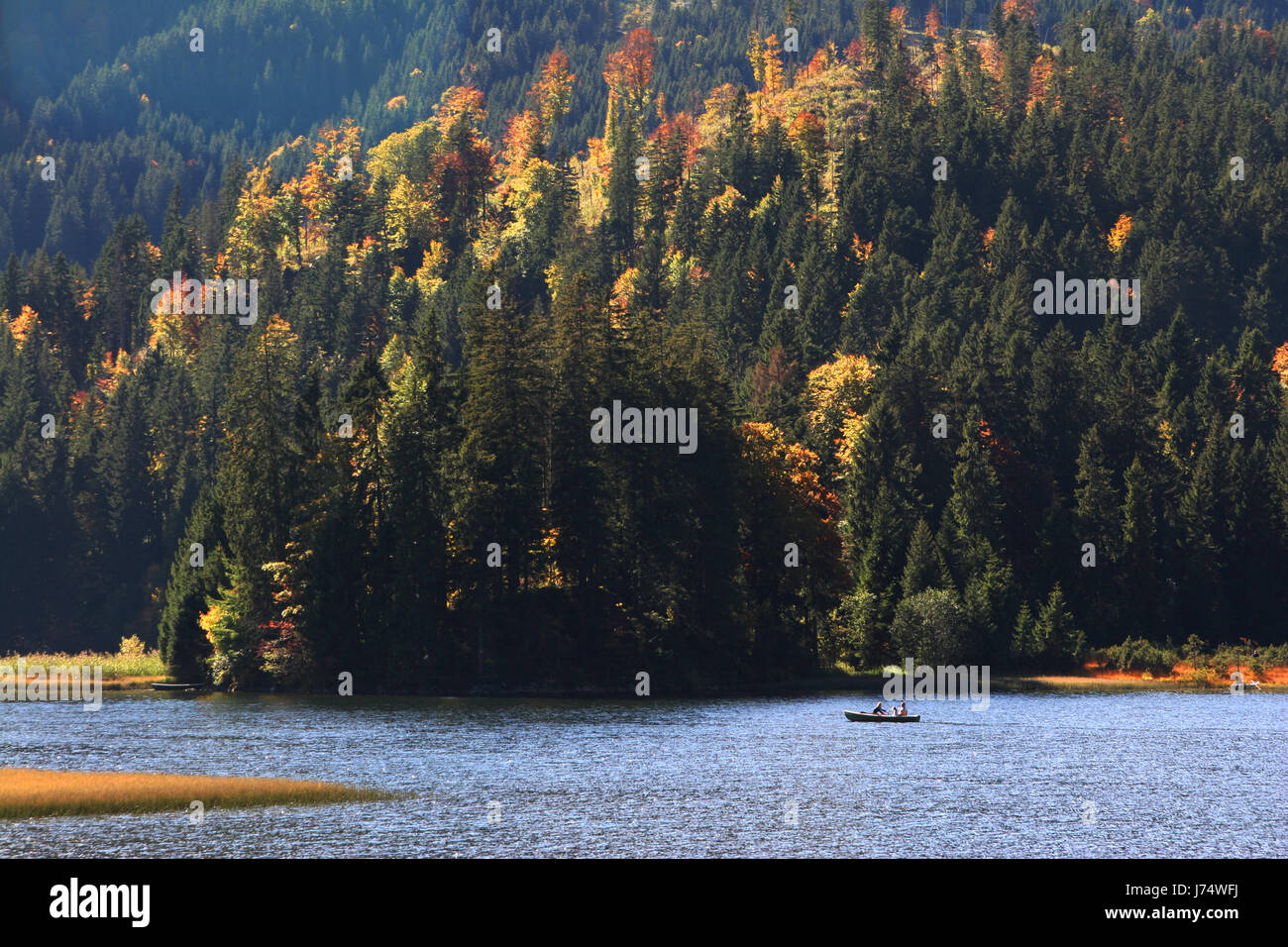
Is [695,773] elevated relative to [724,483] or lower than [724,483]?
lower

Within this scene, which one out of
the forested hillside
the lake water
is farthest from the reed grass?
the lake water

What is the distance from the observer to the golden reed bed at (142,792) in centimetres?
5041

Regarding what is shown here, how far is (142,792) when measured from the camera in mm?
52688

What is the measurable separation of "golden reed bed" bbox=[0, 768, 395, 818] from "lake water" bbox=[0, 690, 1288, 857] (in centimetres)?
133

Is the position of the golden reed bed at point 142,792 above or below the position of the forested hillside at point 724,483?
below

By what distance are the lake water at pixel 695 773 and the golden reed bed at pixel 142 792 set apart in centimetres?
133

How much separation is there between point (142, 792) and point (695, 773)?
20.8 m

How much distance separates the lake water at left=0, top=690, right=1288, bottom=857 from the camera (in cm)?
4688

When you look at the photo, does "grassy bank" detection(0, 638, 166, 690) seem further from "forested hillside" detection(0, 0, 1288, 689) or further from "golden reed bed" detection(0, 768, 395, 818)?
"golden reed bed" detection(0, 768, 395, 818)

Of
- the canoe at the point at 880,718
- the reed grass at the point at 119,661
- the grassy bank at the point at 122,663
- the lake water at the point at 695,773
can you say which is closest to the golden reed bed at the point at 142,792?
the lake water at the point at 695,773

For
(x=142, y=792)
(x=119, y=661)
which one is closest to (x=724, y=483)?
(x=119, y=661)

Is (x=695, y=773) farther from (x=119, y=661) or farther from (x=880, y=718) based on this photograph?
(x=119, y=661)

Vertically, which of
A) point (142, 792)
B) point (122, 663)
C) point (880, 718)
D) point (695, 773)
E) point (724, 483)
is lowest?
point (695, 773)

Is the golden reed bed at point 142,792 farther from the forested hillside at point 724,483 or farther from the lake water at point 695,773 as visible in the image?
the forested hillside at point 724,483
